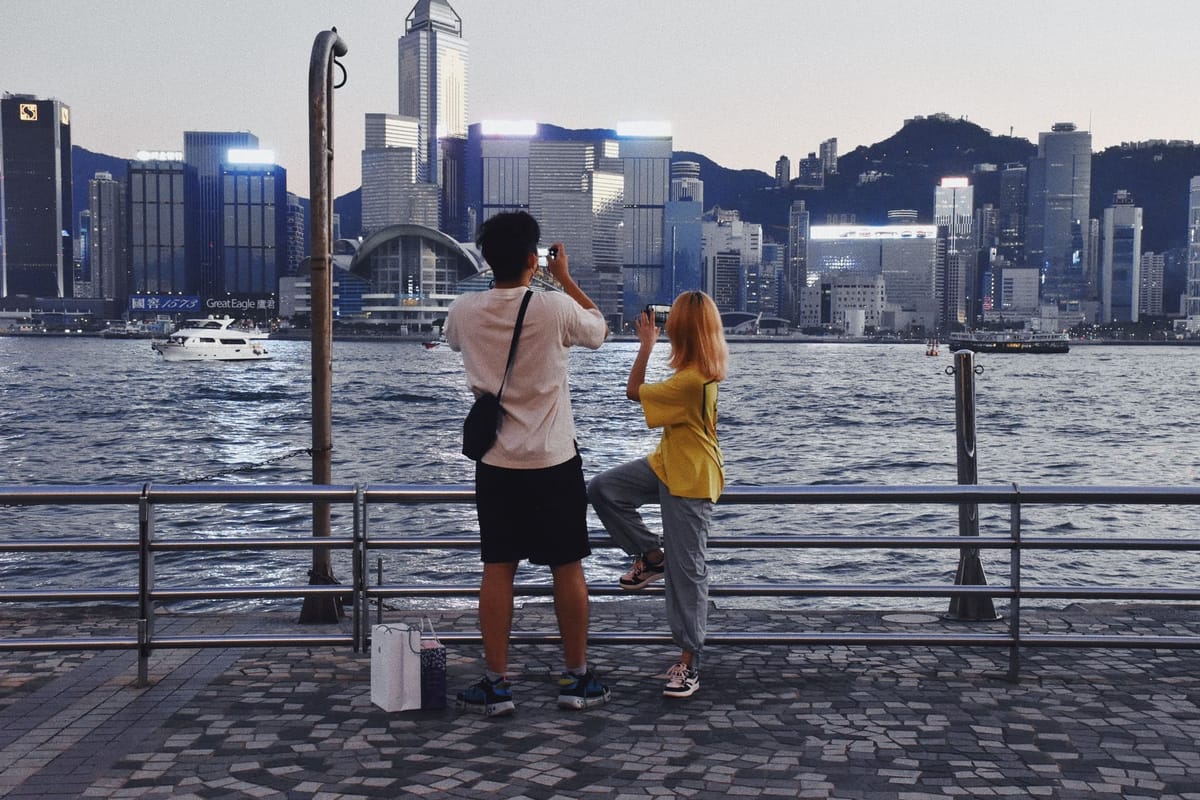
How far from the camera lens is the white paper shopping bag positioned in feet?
17.2

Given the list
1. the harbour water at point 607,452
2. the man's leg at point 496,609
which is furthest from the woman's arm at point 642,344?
the harbour water at point 607,452

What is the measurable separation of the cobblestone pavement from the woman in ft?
1.34

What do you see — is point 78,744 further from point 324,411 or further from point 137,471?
point 137,471

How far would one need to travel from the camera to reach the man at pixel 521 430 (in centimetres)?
514

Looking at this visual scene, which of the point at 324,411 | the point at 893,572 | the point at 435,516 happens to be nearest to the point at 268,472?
the point at 435,516

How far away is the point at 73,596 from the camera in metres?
5.83

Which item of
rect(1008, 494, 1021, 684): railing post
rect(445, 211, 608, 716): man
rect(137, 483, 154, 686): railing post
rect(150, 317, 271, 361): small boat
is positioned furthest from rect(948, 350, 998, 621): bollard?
rect(150, 317, 271, 361): small boat

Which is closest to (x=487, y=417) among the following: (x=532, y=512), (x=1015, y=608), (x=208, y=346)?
(x=532, y=512)

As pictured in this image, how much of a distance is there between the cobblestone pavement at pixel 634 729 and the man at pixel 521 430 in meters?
0.46

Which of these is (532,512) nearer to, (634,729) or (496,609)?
(496,609)

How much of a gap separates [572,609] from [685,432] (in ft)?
3.22

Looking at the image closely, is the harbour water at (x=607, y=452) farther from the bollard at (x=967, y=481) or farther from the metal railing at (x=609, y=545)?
the metal railing at (x=609, y=545)

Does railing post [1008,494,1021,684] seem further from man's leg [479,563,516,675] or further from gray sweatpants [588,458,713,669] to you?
man's leg [479,563,516,675]

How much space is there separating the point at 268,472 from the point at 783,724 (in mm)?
30349
